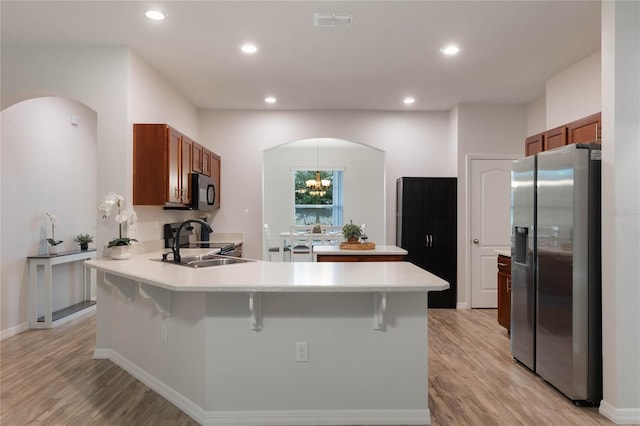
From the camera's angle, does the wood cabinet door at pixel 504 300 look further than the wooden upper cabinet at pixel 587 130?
Yes

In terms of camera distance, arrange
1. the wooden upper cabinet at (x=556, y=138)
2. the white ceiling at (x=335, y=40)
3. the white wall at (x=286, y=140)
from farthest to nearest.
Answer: the white wall at (x=286, y=140)
the wooden upper cabinet at (x=556, y=138)
the white ceiling at (x=335, y=40)

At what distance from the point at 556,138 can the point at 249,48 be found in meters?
2.93

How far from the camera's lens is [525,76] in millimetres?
4625

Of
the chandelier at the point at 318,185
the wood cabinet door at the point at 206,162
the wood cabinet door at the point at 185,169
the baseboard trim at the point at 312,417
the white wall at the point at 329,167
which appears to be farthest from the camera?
the white wall at the point at 329,167

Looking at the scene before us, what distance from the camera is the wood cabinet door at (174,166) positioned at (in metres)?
3.85

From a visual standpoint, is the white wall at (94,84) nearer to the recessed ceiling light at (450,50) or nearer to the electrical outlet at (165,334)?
the electrical outlet at (165,334)

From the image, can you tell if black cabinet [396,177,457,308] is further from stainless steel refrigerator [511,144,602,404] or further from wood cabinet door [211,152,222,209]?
wood cabinet door [211,152,222,209]

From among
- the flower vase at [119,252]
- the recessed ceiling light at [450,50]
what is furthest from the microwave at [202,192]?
the recessed ceiling light at [450,50]

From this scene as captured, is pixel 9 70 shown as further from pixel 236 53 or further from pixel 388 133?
pixel 388 133

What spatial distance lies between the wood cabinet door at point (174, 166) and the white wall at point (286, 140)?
1.92 m

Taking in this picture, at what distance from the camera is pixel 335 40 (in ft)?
12.0

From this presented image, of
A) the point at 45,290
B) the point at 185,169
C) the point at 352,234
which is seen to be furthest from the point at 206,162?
the point at 45,290

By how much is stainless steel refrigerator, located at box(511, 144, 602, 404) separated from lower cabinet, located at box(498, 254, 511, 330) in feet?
Answer: 3.39

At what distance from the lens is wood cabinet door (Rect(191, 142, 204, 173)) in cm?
471
